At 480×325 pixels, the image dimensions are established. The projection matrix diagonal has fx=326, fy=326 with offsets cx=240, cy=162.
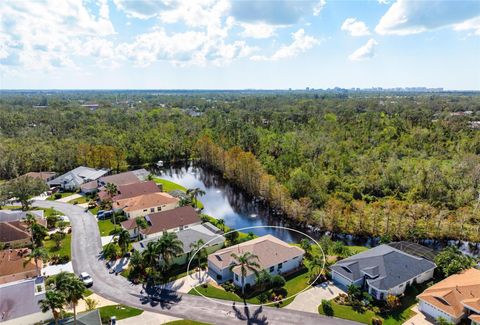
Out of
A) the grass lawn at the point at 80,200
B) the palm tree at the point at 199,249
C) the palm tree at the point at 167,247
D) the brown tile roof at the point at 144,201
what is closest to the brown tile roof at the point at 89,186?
the grass lawn at the point at 80,200

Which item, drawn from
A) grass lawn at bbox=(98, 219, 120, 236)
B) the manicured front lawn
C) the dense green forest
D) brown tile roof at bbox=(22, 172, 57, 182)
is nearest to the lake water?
the dense green forest

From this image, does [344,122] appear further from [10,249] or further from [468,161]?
[10,249]

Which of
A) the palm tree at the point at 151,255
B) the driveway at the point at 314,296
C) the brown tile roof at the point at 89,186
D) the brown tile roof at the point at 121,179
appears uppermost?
the palm tree at the point at 151,255

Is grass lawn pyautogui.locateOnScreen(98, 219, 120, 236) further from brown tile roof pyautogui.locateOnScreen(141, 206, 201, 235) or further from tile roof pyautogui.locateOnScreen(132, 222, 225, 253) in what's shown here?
tile roof pyautogui.locateOnScreen(132, 222, 225, 253)

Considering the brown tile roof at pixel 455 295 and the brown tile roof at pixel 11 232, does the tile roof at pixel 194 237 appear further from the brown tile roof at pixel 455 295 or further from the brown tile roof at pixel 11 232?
the brown tile roof at pixel 455 295

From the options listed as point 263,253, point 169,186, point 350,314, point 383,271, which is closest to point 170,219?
point 263,253
